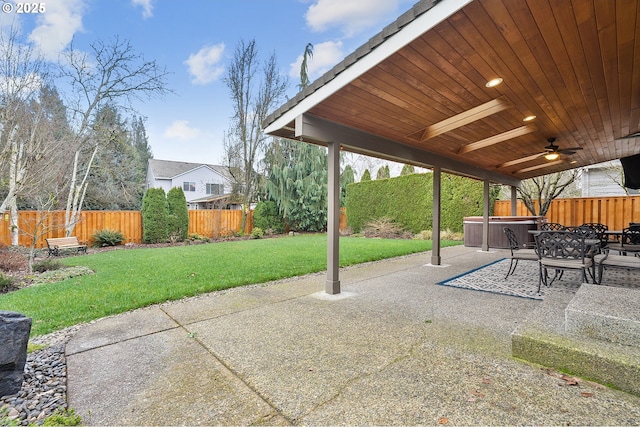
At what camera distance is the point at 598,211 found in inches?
429

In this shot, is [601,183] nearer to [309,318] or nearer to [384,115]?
[384,115]

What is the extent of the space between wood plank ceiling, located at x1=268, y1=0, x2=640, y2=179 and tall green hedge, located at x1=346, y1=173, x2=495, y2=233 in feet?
21.4

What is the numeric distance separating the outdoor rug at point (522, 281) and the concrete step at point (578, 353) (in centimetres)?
209

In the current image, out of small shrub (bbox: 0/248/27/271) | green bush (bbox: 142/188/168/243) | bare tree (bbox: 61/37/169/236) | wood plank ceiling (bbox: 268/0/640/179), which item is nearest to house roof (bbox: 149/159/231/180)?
green bush (bbox: 142/188/168/243)

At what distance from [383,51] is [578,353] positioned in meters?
2.96

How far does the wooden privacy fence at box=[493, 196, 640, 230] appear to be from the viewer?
407 inches

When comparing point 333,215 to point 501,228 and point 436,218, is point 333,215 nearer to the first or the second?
point 436,218

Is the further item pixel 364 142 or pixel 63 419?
pixel 364 142

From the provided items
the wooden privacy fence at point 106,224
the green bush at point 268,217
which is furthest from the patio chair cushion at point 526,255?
the green bush at point 268,217

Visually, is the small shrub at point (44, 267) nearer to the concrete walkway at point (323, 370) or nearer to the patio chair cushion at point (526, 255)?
the concrete walkway at point (323, 370)

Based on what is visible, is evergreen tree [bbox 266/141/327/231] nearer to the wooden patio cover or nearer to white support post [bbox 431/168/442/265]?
white support post [bbox 431/168/442/265]

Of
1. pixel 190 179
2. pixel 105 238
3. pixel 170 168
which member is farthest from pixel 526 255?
pixel 170 168

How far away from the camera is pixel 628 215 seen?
10.4m

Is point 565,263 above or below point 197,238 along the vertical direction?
above
